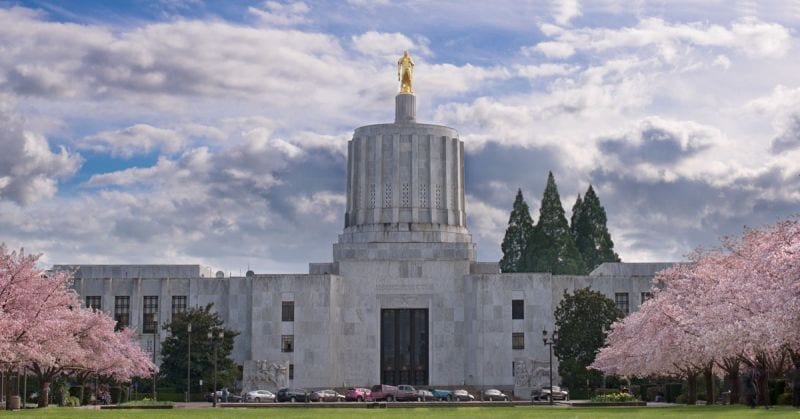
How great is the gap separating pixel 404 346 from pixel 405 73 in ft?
73.2

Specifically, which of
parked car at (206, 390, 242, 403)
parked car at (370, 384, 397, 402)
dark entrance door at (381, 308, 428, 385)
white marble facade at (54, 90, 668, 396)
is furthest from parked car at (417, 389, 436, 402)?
parked car at (206, 390, 242, 403)

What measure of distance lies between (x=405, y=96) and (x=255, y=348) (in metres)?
24.0

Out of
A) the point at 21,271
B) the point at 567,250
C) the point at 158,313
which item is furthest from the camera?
the point at 567,250

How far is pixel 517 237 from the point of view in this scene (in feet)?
393

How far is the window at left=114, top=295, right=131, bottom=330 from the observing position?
9456 cm

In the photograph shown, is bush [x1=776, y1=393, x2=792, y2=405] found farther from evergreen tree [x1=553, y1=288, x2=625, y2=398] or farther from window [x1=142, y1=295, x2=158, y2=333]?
window [x1=142, y1=295, x2=158, y2=333]

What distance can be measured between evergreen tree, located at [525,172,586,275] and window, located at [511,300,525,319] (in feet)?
67.1

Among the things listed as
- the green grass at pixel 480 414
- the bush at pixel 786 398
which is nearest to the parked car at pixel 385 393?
the green grass at pixel 480 414

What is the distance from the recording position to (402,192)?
9556cm

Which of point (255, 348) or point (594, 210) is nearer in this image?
point (255, 348)

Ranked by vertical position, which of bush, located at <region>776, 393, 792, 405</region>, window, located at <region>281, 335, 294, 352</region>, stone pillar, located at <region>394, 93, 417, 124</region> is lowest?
bush, located at <region>776, 393, 792, 405</region>

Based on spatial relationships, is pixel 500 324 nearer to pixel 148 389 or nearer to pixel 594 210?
pixel 148 389

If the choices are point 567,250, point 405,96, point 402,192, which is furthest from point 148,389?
point 567,250

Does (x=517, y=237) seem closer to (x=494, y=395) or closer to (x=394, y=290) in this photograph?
(x=394, y=290)
